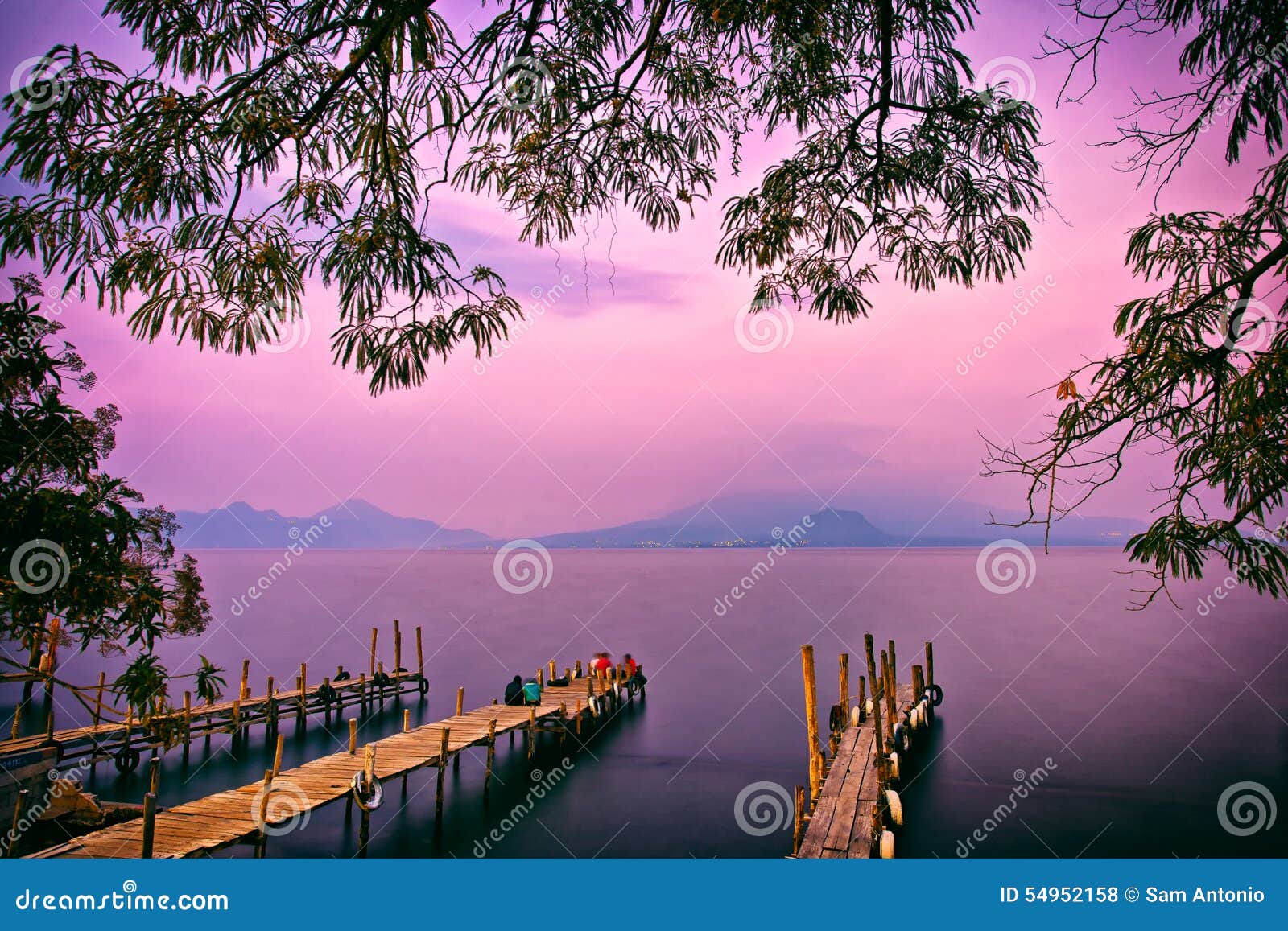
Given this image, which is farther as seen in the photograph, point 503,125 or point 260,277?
point 503,125

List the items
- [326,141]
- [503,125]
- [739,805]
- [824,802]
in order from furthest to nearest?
[739,805]
[824,802]
[503,125]
[326,141]

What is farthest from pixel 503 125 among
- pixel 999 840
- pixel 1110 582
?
pixel 1110 582

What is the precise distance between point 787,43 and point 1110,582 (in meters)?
98.7

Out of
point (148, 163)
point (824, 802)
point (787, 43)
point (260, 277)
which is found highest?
point (787, 43)

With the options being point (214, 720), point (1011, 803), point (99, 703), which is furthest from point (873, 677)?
point (214, 720)

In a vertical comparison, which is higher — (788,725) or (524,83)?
(524,83)

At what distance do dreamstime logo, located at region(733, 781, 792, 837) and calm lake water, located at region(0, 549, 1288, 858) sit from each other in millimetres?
260

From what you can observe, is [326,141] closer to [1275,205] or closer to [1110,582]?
[1275,205]

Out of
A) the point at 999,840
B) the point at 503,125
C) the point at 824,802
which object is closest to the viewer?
the point at 503,125

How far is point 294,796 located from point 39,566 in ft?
25.2

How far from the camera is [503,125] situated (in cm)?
382

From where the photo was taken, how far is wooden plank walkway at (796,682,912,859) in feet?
27.6

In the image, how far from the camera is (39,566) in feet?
10.7

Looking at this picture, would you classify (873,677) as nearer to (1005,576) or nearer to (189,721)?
(189,721)
